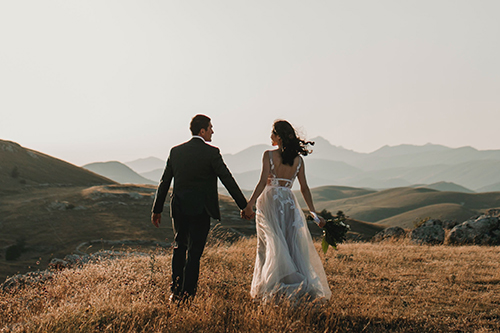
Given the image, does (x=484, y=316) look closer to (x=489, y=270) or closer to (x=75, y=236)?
(x=489, y=270)

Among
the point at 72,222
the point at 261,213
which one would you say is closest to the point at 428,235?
the point at 261,213

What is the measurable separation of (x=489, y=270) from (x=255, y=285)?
6.10 m

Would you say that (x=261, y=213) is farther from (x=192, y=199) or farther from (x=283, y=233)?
(x=192, y=199)


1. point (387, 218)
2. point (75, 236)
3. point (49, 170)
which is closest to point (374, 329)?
point (75, 236)

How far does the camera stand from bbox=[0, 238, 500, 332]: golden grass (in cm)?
479

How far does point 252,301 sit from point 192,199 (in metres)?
1.80

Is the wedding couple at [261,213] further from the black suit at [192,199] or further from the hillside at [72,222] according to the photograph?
the hillside at [72,222]

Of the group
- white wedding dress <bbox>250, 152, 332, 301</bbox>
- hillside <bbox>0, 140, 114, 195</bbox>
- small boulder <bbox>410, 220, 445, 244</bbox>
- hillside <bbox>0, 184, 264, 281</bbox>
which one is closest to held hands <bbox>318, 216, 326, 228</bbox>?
white wedding dress <bbox>250, 152, 332, 301</bbox>

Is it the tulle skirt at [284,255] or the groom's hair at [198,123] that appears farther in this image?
the groom's hair at [198,123]

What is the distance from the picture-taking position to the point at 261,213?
649 centimetres

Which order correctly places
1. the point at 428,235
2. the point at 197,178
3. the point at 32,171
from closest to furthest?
1. the point at 197,178
2. the point at 428,235
3. the point at 32,171

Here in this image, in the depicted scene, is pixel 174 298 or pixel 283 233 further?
pixel 283 233

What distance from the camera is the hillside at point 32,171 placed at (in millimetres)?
97575

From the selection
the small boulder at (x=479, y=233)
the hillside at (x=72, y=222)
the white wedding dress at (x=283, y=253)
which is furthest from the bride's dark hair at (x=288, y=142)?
the hillside at (x=72, y=222)
